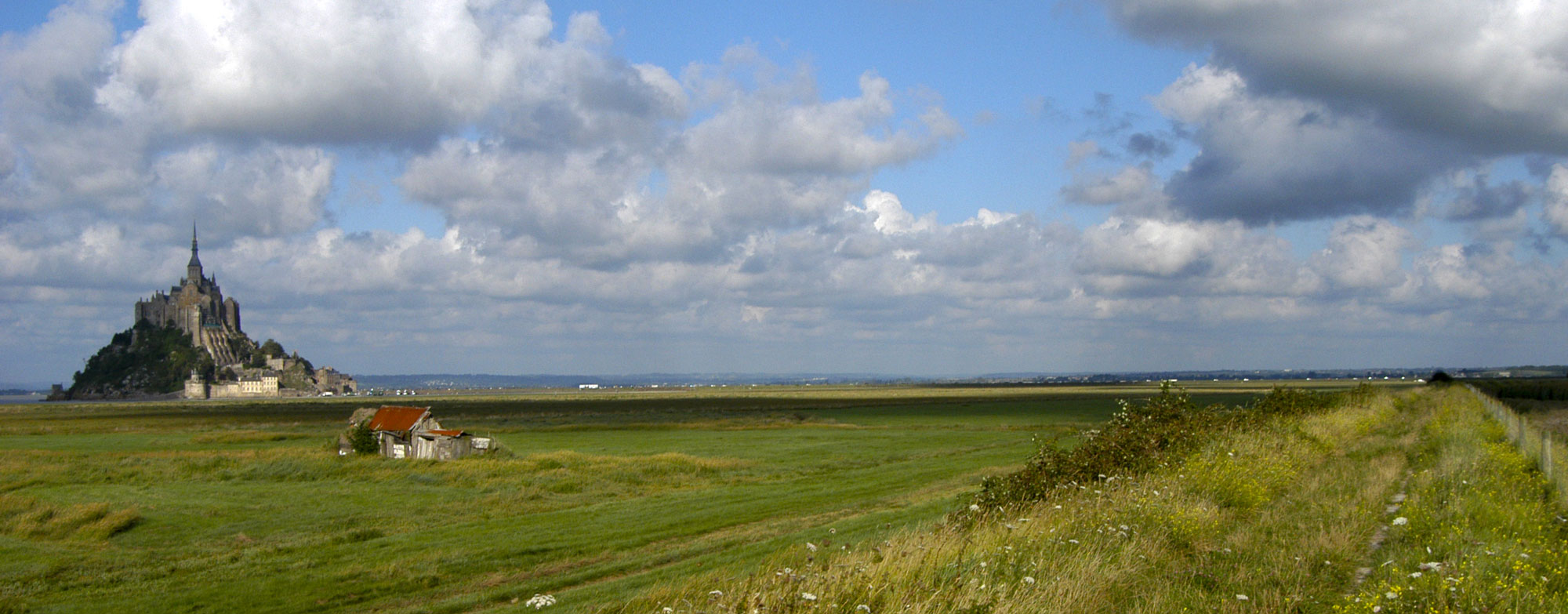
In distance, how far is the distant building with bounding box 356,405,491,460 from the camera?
37.5m

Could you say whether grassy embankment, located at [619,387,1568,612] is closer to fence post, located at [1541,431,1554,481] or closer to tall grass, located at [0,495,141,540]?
fence post, located at [1541,431,1554,481]

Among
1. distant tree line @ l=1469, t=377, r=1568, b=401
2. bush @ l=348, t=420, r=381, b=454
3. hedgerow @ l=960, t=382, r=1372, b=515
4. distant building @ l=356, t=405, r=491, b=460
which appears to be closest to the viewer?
hedgerow @ l=960, t=382, r=1372, b=515

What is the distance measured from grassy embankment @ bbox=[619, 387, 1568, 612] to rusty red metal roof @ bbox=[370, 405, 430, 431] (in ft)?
92.4

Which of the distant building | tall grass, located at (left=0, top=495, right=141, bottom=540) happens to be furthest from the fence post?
the distant building

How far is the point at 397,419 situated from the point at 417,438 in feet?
6.20

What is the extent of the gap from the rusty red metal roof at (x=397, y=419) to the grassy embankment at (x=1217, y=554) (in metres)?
28.2

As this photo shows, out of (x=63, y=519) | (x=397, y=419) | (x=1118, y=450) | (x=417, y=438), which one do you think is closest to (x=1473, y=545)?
(x=1118, y=450)

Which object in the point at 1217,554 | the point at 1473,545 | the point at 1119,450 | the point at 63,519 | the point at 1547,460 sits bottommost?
the point at 63,519

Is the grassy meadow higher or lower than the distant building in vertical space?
lower

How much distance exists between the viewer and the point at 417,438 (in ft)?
125

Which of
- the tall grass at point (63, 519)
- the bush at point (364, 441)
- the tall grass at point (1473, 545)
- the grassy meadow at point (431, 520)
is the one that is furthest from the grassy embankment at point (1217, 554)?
the bush at point (364, 441)

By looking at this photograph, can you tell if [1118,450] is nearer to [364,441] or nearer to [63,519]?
[63,519]

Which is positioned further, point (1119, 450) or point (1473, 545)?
point (1119, 450)

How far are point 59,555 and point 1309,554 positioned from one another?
20.7 m
